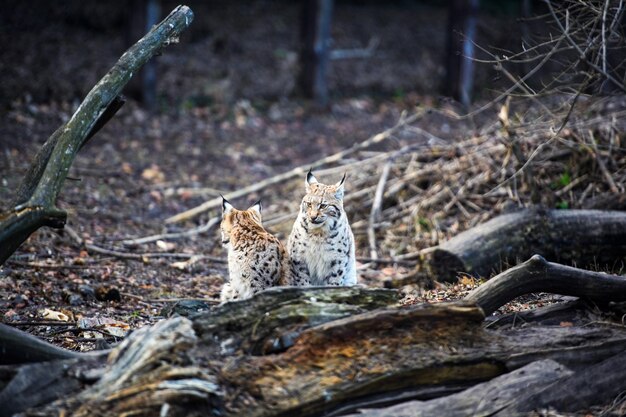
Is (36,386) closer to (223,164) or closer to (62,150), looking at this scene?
(62,150)

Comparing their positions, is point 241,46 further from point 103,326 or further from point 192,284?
point 103,326

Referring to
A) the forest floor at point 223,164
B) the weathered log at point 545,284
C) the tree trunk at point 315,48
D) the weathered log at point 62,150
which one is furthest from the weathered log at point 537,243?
the tree trunk at point 315,48

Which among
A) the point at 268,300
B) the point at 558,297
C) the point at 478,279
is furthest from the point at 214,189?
the point at 268,300

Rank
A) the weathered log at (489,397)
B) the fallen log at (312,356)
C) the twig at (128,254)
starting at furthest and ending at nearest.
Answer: the twig at (128,254) → the weathered log at (489,397) → the fallen log at (312,356)

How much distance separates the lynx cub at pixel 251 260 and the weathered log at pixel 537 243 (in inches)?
82.8

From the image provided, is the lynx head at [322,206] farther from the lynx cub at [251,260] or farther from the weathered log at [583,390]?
the weathered log at [583,390]

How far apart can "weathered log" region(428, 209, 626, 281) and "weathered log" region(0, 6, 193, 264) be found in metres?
3.84

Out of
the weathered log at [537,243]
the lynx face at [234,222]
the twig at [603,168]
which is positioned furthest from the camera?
the twig at [603,168]

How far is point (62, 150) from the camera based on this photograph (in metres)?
5.99

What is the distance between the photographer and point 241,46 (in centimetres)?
1947

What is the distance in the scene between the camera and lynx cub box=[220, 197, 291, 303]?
707cm

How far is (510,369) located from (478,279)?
300 centimetres

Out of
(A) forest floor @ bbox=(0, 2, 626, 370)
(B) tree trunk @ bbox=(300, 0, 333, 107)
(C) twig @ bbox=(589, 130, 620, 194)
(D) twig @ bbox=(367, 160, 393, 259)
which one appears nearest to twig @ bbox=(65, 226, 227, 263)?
(A) forest floor @ bbox=(0, 2, 626, 370)

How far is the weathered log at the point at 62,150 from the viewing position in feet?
18.4
